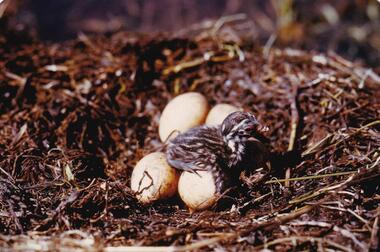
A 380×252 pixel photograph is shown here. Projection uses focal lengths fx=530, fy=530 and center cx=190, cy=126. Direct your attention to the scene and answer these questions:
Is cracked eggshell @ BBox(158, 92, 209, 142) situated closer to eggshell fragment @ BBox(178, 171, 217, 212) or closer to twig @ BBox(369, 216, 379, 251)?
eggshell fragment @ BBox(178, 171, 217, 212)

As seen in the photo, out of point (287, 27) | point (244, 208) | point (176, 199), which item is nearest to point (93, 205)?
point (176, 199)

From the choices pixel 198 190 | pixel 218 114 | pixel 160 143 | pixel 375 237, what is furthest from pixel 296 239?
pixel 160 143

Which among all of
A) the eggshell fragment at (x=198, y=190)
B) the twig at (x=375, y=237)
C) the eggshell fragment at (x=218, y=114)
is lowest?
the twig at (x=375, y=237)

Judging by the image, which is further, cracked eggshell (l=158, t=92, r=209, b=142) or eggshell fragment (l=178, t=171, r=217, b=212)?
cracked eggshell (l=158, t=92, r=209, b=142)

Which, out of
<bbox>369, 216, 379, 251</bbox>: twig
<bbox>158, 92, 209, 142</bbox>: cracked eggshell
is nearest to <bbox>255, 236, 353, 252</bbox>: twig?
<bbox>369, 216, 379, 251</bbox>: twig

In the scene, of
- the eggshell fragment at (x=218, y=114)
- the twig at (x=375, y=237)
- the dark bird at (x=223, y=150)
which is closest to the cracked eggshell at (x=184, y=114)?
the eggshell fragment at (x=218, y=114)

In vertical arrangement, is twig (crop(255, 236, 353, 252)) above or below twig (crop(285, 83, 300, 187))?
below

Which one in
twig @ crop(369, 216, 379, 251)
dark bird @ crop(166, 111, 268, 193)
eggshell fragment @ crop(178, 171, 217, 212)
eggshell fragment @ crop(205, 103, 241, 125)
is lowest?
twig @ crop(369, 216, 379, 251)

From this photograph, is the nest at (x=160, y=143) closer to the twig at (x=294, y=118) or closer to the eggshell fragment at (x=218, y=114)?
the twig at (x=294, y=118)
